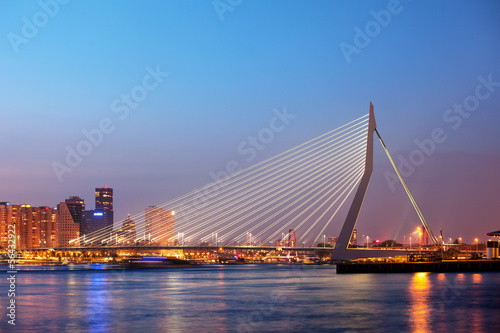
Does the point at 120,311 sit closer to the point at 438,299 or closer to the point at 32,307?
the point at 32,307

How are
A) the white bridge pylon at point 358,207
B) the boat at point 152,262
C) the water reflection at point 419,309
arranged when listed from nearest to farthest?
the water reflection at point 419,309
the white bridge pylon at point 358,207
the boat at point 152,262

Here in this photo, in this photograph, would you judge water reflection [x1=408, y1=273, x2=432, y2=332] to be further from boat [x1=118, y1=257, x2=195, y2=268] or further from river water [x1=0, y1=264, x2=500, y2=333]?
boat [x1=118, y1=257, x2=195, y2=268]

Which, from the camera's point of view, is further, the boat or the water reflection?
the boat

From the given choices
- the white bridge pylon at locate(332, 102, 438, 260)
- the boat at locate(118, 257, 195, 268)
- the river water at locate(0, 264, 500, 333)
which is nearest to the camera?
the river water at locate(0, 264, 500, 333)

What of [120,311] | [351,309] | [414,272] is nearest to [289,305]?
[351,309]

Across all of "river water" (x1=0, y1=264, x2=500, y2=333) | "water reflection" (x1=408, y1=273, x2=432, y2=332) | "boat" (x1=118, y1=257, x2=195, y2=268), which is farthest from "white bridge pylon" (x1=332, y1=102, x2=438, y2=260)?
"boat" (x1=118, y1=257, x2=195, y2=268)

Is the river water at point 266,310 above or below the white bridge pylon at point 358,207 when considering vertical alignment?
below

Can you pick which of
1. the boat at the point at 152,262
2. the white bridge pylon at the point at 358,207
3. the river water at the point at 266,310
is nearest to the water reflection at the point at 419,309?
the river water at the point at 266,310

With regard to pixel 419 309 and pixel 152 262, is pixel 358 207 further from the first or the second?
pixel 152 262

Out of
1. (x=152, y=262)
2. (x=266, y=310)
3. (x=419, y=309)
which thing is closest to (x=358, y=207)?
(x=419, y=309)

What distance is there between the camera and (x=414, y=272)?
2749 inches

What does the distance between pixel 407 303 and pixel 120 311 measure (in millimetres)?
14442

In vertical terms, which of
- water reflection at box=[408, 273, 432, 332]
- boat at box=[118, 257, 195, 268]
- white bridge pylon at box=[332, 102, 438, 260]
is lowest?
boat at box=[118, 257, 195, 268]

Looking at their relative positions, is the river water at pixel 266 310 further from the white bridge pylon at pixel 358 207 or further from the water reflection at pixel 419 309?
the white bridge pylon at pixel 358 207
